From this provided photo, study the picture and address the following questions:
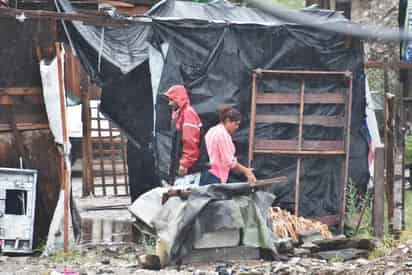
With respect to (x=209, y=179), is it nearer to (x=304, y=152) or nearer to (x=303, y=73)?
(x=304, y=152)

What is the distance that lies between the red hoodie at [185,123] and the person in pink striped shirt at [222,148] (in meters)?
0.41

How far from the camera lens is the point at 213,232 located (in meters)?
9.52

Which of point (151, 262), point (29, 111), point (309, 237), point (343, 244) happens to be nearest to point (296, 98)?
point (309, 237)

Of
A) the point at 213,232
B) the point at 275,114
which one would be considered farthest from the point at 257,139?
the point at 213,232

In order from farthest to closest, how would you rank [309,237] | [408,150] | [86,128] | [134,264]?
1. [408,150]
2. [86,128]
3. [309,237]
4. [134,264]

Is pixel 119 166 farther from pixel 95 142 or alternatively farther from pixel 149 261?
pixel 149 261

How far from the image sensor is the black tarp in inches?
443

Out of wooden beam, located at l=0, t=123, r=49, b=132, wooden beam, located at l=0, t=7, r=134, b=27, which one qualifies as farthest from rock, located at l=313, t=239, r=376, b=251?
wooden beam, located at l=0, t=123, r=49, b=132

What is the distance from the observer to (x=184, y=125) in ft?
36.1

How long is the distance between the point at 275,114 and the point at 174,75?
4.92 ft

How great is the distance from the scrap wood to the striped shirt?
0.84 meters

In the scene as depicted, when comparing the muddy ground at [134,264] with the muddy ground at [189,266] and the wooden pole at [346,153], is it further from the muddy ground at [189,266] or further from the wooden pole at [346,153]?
the wooden pole at [346,153]

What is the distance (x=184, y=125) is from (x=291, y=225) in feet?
5.83

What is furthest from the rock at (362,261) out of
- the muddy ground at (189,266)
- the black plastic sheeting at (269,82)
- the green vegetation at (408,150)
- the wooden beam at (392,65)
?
the green vegetation at (408,150)
